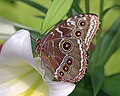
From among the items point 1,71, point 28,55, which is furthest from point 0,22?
point 28,55

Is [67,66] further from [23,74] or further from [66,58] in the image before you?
[23,74]

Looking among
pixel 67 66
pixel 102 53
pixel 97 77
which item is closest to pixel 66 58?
pixel 67 66

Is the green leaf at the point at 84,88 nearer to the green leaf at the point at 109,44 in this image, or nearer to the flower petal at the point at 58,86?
the green leaf at the point at 109,44

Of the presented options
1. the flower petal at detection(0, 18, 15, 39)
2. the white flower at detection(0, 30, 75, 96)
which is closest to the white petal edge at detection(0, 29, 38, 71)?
the white flower at detection(0, 30, 75, 96)

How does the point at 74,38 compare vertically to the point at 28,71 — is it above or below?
above

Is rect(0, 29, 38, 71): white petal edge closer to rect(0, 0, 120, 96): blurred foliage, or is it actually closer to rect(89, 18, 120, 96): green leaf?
rect(0, 0, 120, 96): blurred foliage

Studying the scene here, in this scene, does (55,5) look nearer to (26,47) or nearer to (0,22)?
(26,47)

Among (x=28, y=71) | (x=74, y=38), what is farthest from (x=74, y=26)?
(x=28, y=71)

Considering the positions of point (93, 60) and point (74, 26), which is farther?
point (93, 60)
